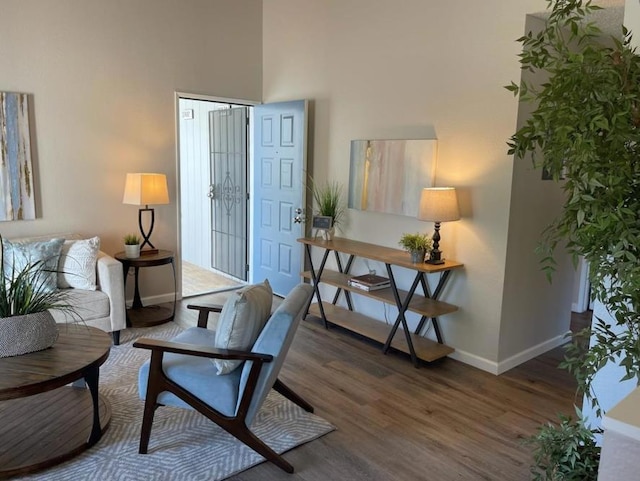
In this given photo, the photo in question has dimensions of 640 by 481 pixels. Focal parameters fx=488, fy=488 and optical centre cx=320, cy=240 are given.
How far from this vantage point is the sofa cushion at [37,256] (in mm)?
3580

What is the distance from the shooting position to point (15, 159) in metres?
3.95

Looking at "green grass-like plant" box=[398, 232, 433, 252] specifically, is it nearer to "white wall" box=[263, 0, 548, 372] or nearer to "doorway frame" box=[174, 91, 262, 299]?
"white wall" box=[263, 0, 548, 372]

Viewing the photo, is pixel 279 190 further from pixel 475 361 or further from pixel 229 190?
pixel 475 361

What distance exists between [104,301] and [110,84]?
6.59 ft

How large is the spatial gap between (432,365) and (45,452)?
8.23ft

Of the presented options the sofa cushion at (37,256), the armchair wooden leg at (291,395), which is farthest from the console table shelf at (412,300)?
the sofa cushion at (37,256)

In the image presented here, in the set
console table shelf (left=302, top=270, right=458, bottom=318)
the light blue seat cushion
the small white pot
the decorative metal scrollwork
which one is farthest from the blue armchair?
the decorative metal scrollwork

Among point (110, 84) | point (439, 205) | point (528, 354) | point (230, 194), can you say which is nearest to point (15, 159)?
point (110, 84)

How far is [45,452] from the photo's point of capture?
232 cm

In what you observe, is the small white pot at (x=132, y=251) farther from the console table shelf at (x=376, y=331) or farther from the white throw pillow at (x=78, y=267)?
the console table shelf at (x=376, y=331)

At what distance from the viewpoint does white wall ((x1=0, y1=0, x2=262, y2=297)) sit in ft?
13.2

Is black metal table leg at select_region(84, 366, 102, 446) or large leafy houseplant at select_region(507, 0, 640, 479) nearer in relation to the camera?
large leafy houseplant at select_region(507, 0, 640, 479)

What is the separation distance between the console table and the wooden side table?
1261 millimetres

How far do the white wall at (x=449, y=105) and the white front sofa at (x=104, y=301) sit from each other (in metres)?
2.03
